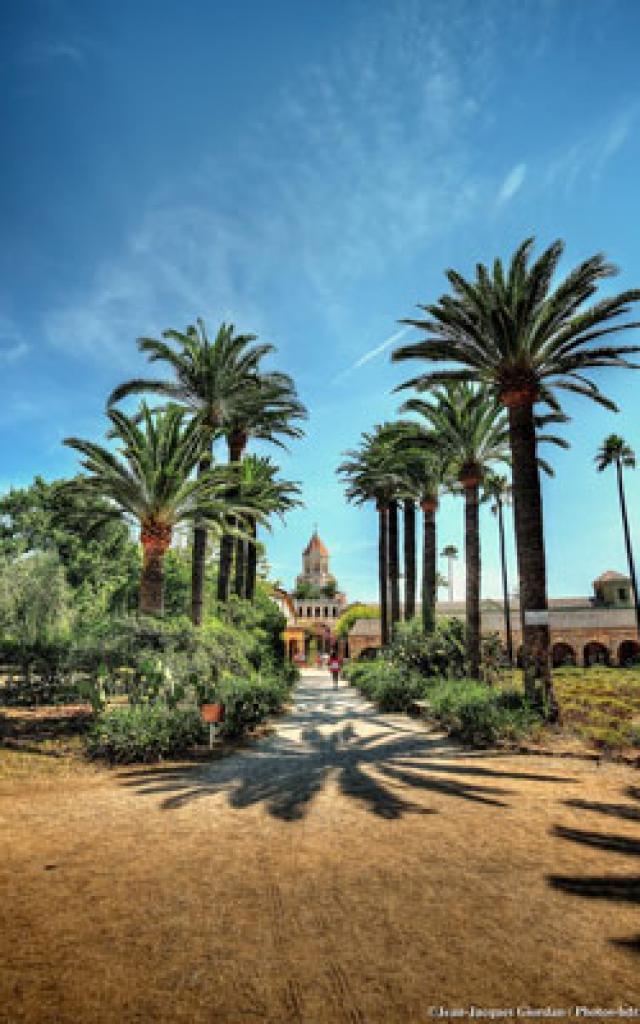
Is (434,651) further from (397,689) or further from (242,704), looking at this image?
(242,704)

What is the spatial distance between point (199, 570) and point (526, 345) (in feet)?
38.2

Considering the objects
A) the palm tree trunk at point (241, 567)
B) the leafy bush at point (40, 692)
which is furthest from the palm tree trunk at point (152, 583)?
→ the palm tree trunk at point (241, 567)

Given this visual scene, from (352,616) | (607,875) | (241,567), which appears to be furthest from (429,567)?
(352,616)

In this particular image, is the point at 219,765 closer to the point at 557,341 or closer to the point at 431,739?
the point at 431,739

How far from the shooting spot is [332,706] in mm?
16891

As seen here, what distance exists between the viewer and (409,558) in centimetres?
2438

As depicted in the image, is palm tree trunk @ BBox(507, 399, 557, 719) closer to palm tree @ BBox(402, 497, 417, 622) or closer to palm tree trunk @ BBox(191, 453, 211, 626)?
palm tree trunk @ BBox(191, 453, 211, 626)

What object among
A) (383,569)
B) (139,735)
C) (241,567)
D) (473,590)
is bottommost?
(139,735)

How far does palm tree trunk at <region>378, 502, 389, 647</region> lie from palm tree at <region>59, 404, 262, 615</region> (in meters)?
13.0

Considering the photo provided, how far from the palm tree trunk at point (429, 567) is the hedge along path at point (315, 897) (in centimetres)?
1240

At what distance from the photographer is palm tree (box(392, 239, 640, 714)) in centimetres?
1148

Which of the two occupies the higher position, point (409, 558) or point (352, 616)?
point (409, 558)

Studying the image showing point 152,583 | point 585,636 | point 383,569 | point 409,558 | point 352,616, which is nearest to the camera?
point 152,583

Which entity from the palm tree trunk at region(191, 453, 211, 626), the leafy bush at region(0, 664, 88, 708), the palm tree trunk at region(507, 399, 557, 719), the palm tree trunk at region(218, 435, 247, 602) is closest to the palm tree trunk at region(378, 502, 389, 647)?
the palm tree trunk at region(218, 435, 247, 602)
